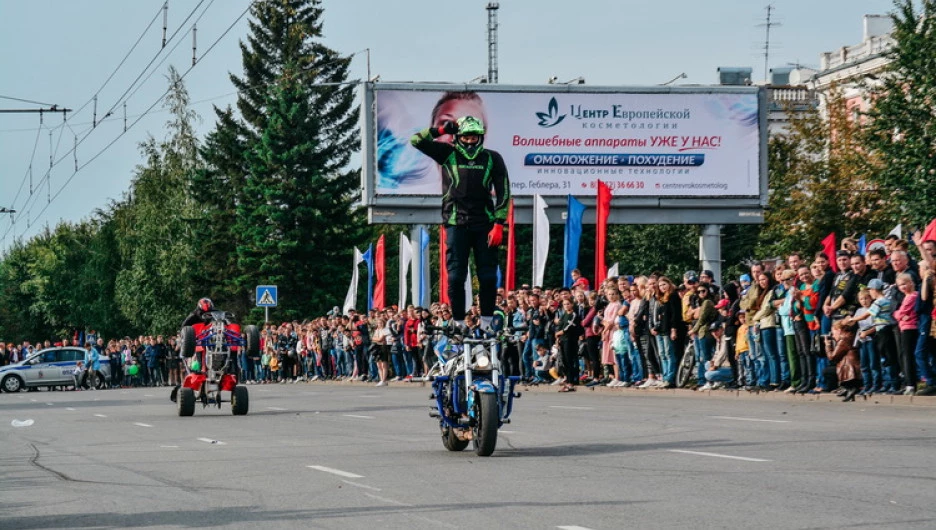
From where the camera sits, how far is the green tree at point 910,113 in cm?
3528

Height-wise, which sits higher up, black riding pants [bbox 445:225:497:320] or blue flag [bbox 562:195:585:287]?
blue flag [bbox 562:195:585:287]

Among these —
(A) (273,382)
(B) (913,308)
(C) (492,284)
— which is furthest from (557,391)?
(A) (273,382)

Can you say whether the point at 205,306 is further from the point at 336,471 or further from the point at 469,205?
the point at 336,471

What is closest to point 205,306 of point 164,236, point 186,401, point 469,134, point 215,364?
point 215,364

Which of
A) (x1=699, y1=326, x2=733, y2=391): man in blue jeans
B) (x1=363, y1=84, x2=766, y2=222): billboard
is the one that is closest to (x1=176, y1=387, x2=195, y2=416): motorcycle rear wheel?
(x1=699, y1=326, x2=733, y2=391): man in blue jeans

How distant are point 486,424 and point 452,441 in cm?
101

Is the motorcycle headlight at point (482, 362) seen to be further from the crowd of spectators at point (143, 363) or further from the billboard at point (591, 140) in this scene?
the crowd of spectators at point (143, 363)

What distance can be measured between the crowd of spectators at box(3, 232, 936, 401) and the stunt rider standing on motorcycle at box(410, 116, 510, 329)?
40 centimetres

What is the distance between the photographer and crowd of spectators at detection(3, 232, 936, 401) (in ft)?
64.6

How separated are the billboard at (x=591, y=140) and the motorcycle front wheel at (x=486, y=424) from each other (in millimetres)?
31974

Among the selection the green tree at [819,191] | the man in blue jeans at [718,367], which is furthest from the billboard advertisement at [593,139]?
the man in blue jeans at [718,367]

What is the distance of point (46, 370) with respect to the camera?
55844 mm

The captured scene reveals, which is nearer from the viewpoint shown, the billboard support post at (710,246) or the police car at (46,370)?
the billboard support post at (710,246)

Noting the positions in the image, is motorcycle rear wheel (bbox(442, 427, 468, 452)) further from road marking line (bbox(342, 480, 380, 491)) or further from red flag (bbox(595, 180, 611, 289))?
red flag (bbox(595, 180, 611, 289))
